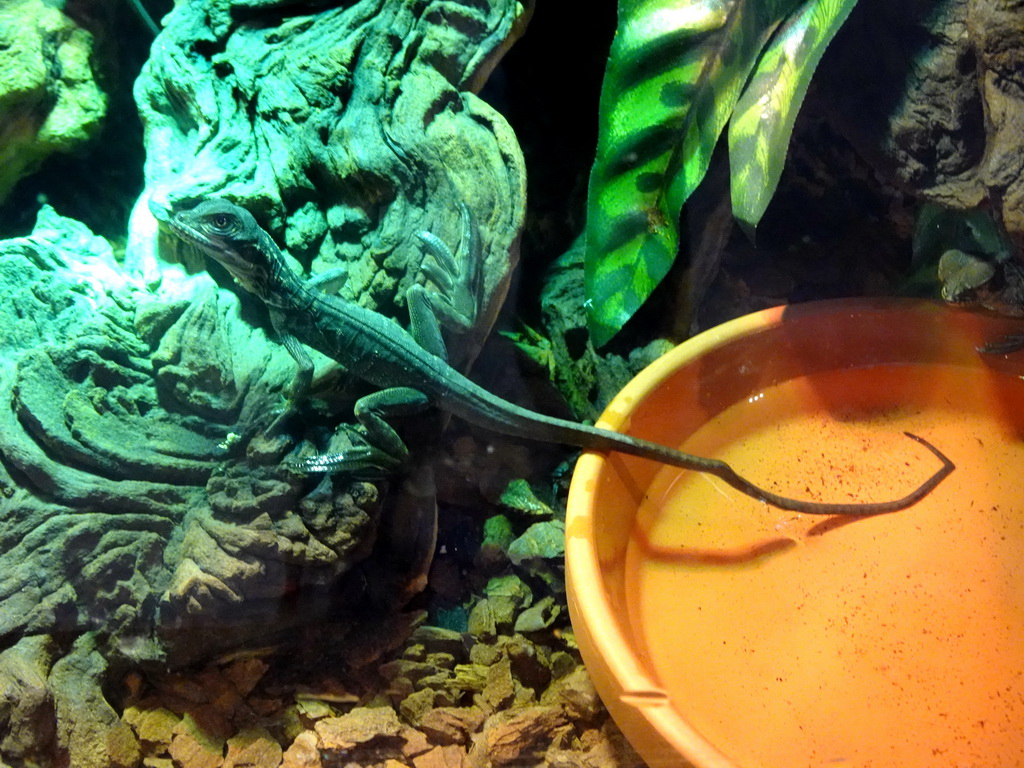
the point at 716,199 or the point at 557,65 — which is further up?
the point at 557,65

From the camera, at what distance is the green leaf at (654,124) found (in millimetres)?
1901

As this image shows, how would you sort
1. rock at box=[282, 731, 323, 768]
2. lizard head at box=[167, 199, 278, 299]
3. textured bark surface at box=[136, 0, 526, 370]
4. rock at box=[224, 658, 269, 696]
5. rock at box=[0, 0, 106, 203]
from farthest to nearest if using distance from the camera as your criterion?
rock at box=[0, 0, 106, 203] → textured bark surface at box=[136, 0, 526, 370] → lizard head at box=[167, 199, 278, 299] → rock at box=[224, 658, 269, 696] → rock at box=[282, 731, 323, 768]

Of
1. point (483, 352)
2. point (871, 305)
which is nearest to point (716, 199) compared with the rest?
point (871, 305)

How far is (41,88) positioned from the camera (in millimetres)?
2635

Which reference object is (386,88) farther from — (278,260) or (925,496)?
(925,496)

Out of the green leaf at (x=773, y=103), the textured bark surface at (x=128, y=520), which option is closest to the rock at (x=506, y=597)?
the textured bark surface at (x=128, y=520)

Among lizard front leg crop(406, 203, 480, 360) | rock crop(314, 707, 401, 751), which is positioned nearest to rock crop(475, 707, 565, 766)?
rock crop(314, 707, 401, 751)

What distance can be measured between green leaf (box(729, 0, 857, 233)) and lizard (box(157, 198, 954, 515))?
2.57ft

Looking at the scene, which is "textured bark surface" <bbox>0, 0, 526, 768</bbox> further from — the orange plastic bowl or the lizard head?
the orange plastic bowl

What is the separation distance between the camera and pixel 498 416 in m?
2.18

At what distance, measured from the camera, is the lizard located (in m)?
2.13

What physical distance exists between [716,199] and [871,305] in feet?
2.05

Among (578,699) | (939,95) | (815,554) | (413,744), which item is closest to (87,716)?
(413,744)

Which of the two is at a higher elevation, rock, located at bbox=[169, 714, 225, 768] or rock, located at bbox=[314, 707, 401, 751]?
rock, located at bbox=[314, 707, 401, 751]
